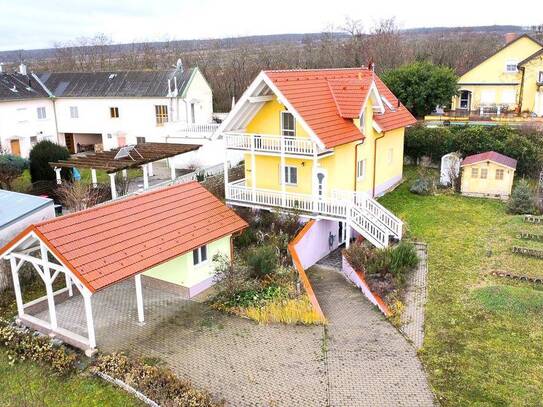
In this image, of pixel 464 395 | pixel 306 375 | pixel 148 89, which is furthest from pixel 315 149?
pixel 148 89

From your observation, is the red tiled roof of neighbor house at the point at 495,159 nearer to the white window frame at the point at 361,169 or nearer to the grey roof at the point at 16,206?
the white window frame at the point at 361,169

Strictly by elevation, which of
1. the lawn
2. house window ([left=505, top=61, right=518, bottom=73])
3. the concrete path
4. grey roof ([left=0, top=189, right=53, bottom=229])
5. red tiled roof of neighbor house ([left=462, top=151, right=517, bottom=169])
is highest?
house window ([left=505, top=61, right=518, bottom=73])

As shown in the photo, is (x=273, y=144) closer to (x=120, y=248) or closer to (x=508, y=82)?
(x=120, y=248)

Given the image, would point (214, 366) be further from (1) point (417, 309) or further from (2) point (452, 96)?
Result: (2) point (452, 96)

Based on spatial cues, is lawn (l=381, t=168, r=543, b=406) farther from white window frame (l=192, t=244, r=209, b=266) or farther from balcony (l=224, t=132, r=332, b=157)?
white window frame (l=192, t=244, r=209, b=266)

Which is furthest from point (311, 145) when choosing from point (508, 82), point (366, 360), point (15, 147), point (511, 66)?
point (15, 147)

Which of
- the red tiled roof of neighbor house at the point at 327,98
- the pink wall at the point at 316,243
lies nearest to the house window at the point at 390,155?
the red tiled roof of neighbor house at the point at 327,98

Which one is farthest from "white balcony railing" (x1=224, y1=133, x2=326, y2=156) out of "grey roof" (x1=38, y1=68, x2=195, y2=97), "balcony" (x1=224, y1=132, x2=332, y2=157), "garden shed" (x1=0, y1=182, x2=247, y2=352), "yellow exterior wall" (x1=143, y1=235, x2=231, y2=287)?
"grey roof" (x1=38, y1=68, x2=195, y2=97)
